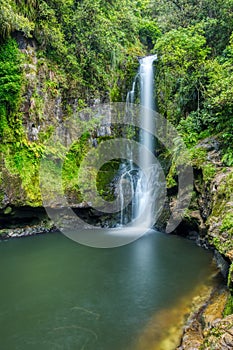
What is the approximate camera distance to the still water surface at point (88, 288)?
5.37 meters

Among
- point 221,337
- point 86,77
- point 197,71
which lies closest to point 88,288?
point 221,337

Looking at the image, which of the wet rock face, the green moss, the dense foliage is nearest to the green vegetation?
the dense foliage

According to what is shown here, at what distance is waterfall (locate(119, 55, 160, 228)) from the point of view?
13.6 meters

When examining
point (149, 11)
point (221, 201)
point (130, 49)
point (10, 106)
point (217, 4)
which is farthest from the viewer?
point (149, 11)

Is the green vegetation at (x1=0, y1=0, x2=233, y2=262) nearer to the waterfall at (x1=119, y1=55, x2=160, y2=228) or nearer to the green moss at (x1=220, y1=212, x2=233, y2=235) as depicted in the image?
the waterfall at (x1=119, y1=55, x2=160, y2=228)

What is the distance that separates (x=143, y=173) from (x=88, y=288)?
807cm

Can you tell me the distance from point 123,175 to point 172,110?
3923 millimetres

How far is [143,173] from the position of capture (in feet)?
47.8

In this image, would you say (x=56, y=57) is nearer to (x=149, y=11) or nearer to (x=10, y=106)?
(x=10, y=106)

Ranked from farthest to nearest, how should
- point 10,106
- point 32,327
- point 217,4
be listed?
point 217,4 < point 10,106 < point 32,327

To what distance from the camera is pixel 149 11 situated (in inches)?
863

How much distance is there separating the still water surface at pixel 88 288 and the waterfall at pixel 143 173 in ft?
8.37

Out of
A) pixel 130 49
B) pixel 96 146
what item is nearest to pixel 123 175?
pixel 96 146

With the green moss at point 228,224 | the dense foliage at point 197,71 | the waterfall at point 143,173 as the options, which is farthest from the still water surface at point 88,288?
the dense foliage at point 197,71
